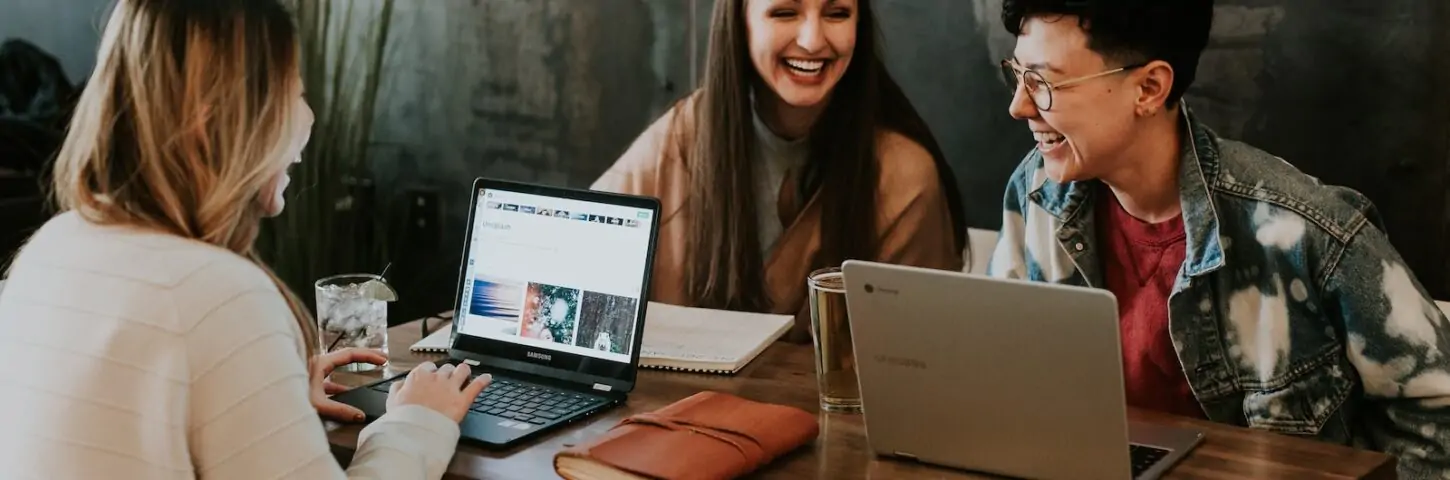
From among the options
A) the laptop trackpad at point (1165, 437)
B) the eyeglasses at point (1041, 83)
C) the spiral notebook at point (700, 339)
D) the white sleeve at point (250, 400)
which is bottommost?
the spiral notebook at point (700, 339)

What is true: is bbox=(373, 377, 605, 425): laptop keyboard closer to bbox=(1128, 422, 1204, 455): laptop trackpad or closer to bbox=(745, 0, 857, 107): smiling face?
bbox=(1128, 422, 1204, 455): laptop trackpad

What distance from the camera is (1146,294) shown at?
6.13 feet

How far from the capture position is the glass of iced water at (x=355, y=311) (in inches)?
74.9

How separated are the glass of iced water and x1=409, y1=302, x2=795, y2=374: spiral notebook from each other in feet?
0.21

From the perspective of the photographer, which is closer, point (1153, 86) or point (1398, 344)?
point (1398, 344)

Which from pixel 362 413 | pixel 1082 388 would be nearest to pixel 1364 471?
pixel 1082 388

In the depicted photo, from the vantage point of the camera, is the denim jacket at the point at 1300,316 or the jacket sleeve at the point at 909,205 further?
the jacket sleeve at the point at 909,205

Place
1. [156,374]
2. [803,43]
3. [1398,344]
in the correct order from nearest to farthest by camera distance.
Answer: [156,374] < [1398,344] < [803,43]

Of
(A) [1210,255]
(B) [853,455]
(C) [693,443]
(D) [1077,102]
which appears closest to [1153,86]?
(D) [1077,102]

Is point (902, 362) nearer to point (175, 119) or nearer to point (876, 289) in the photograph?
point (876, 289)

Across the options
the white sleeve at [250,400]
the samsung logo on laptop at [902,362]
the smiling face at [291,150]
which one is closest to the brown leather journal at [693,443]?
the samsung logo on laptop at [902,362]

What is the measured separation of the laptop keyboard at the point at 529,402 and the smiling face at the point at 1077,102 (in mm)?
654

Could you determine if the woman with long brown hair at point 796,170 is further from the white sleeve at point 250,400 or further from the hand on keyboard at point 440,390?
the white sleeve at point 250,400

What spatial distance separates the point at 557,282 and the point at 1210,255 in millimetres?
787
